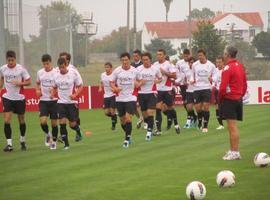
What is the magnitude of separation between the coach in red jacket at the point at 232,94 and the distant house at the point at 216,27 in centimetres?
5794

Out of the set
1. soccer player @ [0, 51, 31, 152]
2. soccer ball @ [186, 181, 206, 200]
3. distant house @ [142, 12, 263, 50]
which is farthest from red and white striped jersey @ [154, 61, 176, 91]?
distant house @ [142, 12, 263, 50]

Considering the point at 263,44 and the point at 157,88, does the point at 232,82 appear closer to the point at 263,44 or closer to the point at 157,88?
the point at 157,88

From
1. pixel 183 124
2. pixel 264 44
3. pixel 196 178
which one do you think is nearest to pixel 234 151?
pixel 196 178

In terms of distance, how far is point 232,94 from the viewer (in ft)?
45.0

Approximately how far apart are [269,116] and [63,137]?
11.6 meters

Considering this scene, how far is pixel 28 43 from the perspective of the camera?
3506 cm

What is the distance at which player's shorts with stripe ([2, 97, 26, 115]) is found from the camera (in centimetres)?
1683

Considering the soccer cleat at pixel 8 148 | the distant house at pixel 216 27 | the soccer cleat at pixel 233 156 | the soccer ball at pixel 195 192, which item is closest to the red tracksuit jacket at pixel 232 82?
the soccer cleat at pixel 233 156

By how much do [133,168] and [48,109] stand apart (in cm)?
469

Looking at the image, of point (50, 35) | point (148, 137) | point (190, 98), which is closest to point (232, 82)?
point (148, 137)

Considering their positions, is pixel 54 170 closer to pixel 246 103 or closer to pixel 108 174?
pixel 108 174

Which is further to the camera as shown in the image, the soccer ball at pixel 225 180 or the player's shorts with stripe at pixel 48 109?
the player's shorts with stripe at pixel 48 109

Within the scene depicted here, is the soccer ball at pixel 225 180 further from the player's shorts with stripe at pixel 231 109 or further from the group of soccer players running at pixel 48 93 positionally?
the group of soccer players running at pixel 48 93

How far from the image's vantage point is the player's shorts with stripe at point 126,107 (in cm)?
1689
